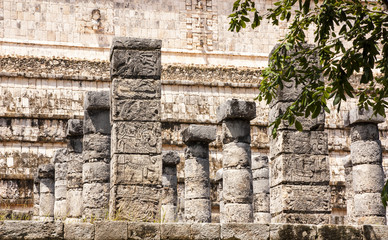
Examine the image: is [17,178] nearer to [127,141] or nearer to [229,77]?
[229,77]

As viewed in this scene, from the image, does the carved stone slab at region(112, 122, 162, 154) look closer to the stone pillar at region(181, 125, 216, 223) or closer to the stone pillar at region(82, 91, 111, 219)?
the stone pillar at region(82, 91, 111, 219)

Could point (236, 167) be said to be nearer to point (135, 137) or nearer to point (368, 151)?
point (368, 151)

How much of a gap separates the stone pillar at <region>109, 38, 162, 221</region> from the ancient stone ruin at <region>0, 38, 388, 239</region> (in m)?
0.02

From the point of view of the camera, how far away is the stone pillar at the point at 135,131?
35.5 feet

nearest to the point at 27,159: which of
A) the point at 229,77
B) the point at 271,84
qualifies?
the point at 229,77

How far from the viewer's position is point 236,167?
14.8m

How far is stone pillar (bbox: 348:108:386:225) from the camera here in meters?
14.7

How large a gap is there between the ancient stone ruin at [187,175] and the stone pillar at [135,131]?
2 cm

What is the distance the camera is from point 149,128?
1114 centimetres

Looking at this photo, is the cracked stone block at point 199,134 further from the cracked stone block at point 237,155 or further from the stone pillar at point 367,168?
the stone pillar at point 367,168

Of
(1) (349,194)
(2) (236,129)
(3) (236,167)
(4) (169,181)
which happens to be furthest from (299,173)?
(4) (169,181)

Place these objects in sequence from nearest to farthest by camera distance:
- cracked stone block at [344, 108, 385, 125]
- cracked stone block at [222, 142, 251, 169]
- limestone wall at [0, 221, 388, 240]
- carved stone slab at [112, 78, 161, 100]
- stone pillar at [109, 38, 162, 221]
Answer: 1. limestone wall at [0, 221, 388, 240]
2. stone pillar at [109, 38, 162, 221]
3. carved stone slab at [112, 78, 161, 100]
4. cracked stone block at [344, 108, 385, 125]
5. cracked stone block at [222, 142, 251, 169]

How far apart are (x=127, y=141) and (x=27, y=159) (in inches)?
500

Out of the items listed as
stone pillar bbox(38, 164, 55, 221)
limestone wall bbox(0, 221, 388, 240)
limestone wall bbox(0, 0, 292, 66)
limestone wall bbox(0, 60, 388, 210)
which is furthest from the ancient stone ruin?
limestone wall bbox(0, 0, 292, 66)
